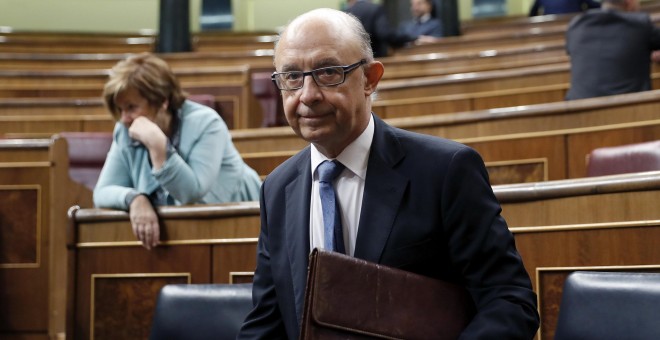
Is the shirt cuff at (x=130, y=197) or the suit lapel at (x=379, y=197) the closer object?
the suit lapel at (x=379, y=197)

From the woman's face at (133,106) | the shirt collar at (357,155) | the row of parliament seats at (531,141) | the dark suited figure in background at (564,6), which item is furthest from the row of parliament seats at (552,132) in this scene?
the dark suited figure in background at (564,6)

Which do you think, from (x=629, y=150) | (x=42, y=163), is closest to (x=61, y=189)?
(x=42, y=163)

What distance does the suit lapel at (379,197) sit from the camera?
0.62 meters

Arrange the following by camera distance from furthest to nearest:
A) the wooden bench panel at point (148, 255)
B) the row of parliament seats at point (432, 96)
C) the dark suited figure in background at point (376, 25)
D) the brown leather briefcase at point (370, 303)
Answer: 1. the dark suited figure in background at point (376, 25)
2. the row of parliament seats at point (432, 96)
3. the wooden bench panel at point (148, 255)
4. the brown leather briefcase at point (370, 303)

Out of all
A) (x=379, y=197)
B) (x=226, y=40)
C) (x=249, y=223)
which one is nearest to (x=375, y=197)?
(x=379, y=197)

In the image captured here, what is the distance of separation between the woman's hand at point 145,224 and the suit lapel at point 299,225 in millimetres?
533

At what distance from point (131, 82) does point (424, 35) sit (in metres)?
2.12

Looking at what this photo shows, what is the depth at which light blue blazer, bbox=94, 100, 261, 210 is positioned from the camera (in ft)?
3.86

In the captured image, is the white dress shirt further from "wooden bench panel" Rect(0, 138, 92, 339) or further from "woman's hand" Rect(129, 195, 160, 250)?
"wooden bench panel" Rect(0, 138, 92, 339)

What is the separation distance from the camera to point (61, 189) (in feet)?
4.81

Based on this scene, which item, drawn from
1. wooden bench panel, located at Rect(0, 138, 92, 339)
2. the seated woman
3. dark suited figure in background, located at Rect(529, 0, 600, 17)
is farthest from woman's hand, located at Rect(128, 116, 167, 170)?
dark suited figure in background, located at Rect(529, 0, 600, 17)

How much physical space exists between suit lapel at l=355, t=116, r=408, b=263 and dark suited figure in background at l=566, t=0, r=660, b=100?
125cm

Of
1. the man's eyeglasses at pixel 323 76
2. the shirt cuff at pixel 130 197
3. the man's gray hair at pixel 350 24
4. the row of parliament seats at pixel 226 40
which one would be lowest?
the shirt cuff at pixel 130 197

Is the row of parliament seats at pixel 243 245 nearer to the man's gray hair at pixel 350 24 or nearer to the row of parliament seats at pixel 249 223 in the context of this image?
the row of parliament seats at pixel 249 223
